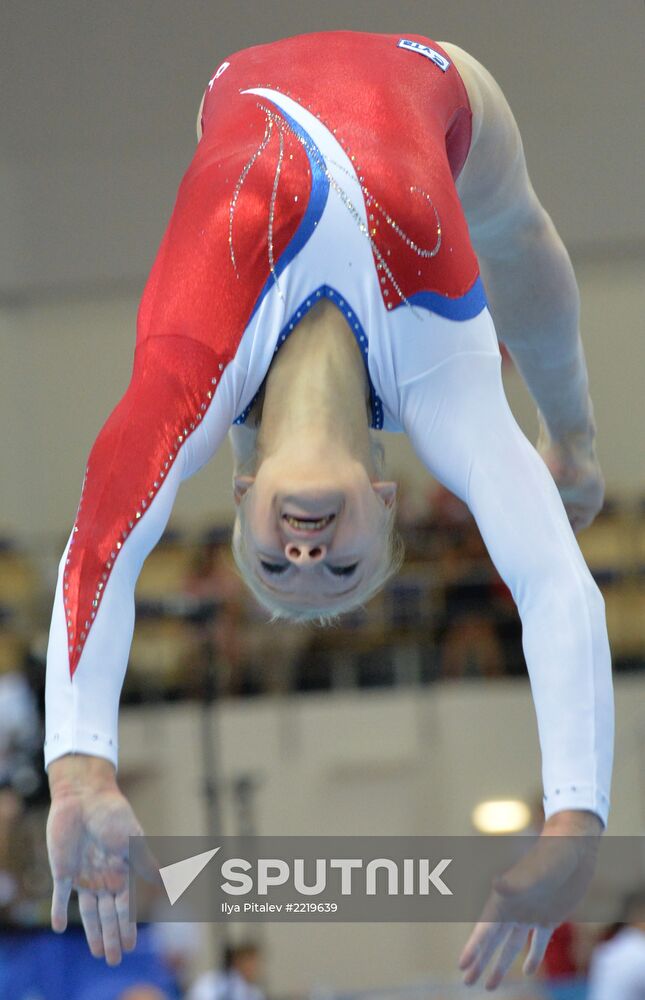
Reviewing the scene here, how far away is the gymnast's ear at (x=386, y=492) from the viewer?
1.88 metres

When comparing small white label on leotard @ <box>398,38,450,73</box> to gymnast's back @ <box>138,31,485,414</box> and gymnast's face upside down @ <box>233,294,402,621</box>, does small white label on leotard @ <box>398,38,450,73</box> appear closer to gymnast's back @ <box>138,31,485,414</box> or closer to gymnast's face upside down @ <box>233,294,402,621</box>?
gymnast's back @ <box>138,31,485,414</box>

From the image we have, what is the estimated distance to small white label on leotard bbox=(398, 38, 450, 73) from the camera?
224 centimetres

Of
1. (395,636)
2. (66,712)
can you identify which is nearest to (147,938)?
(395,636)

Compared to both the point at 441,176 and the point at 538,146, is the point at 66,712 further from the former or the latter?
the point at 538,146

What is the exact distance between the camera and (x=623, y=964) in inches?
136

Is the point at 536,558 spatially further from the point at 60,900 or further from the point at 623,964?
the point at 623,964

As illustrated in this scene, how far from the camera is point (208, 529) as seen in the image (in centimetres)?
583

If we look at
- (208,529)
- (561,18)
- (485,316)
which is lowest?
(485,316)

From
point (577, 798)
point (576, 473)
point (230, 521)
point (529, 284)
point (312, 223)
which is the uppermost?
point (230, 521)

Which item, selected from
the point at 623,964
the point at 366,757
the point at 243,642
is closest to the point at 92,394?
the point at 243,642

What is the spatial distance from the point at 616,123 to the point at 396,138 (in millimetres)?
3359

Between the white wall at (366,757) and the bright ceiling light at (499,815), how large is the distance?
0.03 meters

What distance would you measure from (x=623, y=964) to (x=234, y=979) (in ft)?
3.62

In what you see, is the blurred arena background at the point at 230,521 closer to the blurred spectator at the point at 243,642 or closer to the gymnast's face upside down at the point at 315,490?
the blurred spectator at the point at 243,642
